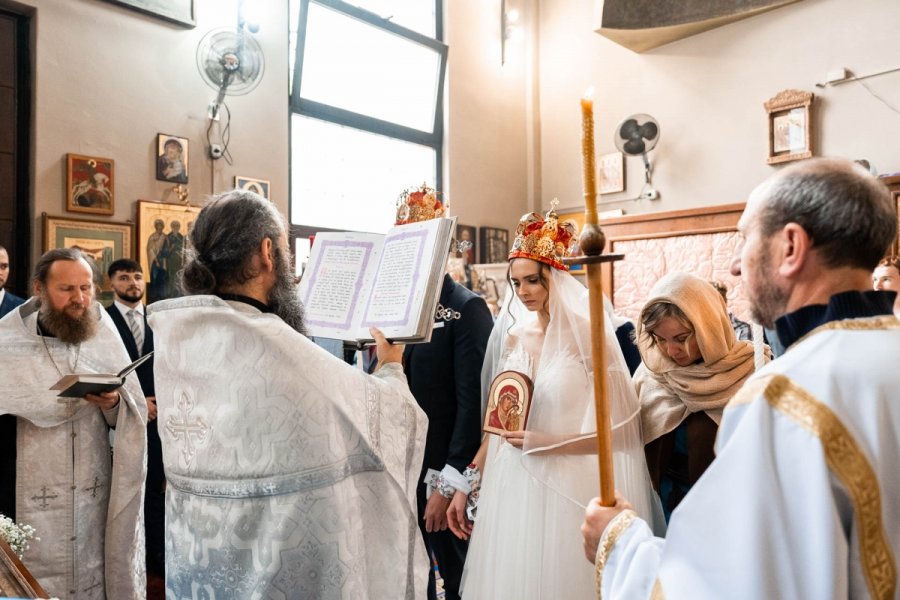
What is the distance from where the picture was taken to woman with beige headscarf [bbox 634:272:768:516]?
2.30 meters

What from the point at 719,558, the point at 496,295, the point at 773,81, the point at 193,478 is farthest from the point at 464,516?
the point at 773,81

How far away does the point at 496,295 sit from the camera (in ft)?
27.1

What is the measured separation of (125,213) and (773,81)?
24.6 ft

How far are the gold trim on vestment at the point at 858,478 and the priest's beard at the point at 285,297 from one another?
1356 mm

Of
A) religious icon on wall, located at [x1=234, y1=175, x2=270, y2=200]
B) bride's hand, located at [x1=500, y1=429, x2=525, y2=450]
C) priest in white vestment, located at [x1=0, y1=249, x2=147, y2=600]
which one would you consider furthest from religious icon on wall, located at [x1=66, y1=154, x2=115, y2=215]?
bride's hand, located at [x1=500, y1=429, x2=525, y2=450]

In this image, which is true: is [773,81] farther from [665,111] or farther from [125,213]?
[125,213]

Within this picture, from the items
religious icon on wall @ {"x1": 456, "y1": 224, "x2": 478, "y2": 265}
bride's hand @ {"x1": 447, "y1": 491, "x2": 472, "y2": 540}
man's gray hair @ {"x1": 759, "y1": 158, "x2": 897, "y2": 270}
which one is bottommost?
bride's hand @ {"x1": 447, "y1": 491, "x2": 472, "y2": 540}

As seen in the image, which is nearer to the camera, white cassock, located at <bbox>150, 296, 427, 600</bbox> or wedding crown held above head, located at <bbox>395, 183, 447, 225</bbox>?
white cassock, located at <bbox>150, 296, 427, 600</bbox>

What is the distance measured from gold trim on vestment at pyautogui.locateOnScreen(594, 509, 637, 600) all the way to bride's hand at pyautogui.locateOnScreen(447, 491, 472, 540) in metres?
1.56

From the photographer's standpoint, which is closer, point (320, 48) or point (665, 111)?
point (320, 48)

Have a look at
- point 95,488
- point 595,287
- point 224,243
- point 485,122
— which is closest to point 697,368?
point 595,287

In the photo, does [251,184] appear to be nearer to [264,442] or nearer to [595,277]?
[264,442]

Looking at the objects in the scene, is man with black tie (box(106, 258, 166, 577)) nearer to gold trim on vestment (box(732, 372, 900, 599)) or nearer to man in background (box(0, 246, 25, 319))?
man in background (box(0, 246, 25, 319))

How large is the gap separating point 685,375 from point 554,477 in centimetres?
65
